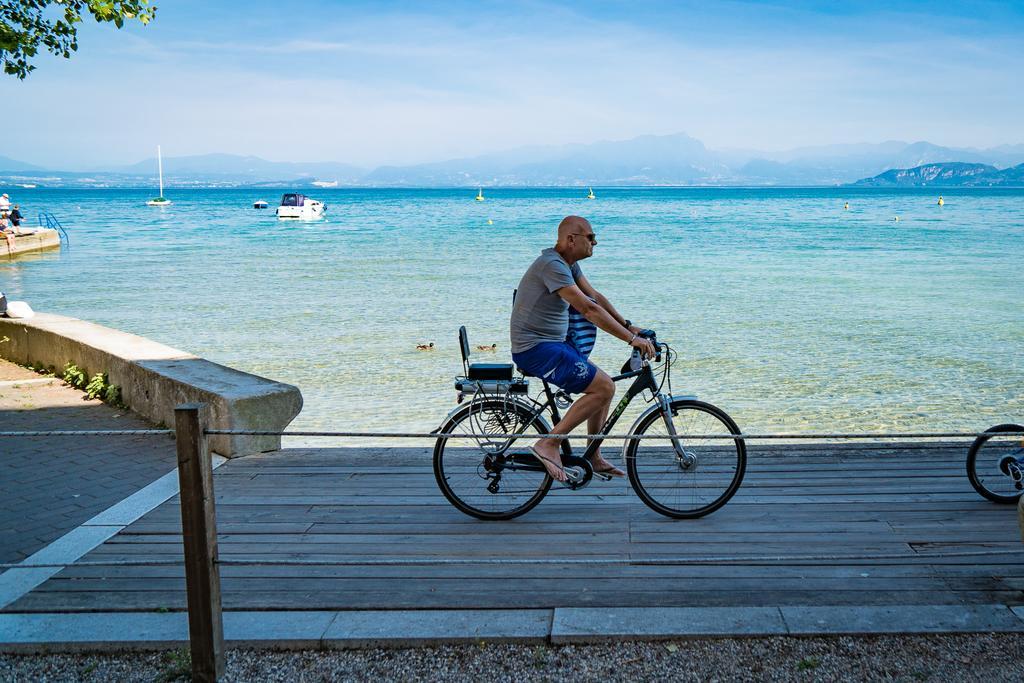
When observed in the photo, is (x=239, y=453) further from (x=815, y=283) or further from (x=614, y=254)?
(x=614, y=254)

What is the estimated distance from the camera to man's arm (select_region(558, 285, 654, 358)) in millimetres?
4875

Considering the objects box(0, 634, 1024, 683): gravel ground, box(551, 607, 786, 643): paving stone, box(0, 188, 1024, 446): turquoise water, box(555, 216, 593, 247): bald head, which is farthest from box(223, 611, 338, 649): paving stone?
box(0, 188, 1024, 446): turquoise water

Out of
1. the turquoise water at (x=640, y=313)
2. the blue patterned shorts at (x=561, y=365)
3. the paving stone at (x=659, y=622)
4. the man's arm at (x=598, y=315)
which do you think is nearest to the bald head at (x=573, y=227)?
the man's arm at (x=598, y=315)

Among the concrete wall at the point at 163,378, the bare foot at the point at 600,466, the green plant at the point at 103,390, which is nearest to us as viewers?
the bare foot at the point at 600,466

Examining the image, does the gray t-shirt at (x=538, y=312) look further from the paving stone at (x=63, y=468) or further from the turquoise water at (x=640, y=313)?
the turquoise water at (x=640, y=313)

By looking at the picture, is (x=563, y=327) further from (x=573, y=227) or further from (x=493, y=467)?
(x=493, y=467)

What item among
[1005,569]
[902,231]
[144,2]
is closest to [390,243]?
[902,231]

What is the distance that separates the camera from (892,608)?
3.99 m

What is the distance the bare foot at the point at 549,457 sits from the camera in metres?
5.15

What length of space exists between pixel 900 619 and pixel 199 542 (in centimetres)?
285

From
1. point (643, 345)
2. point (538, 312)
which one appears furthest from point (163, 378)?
point (643, 345)

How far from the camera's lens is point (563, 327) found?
16.7 feet

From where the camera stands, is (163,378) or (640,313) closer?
(163,378)

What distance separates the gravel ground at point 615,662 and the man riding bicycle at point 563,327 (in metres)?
1.55
